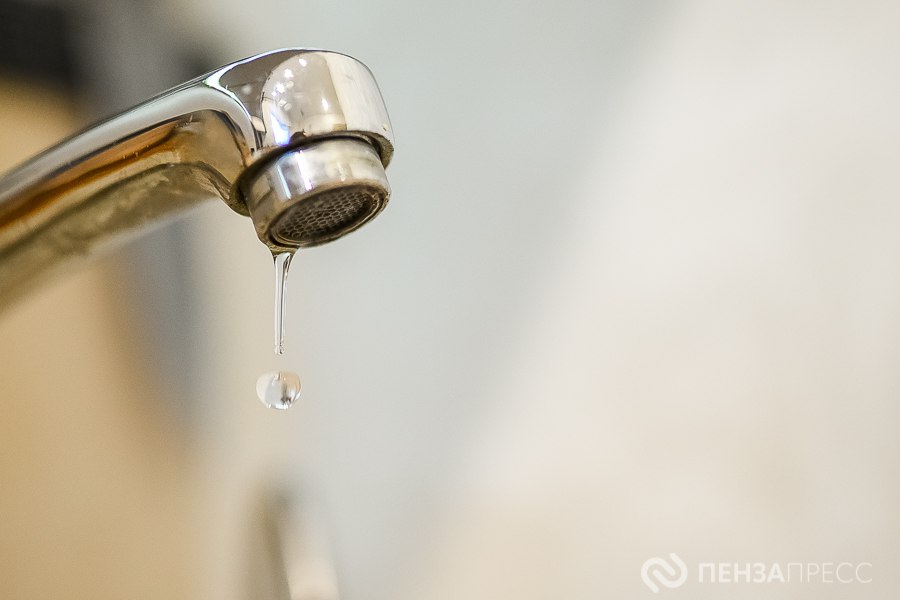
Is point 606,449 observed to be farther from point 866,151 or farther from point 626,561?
point 866,151

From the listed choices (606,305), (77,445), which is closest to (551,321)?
→ (606,305)

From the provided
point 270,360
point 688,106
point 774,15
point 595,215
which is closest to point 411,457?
point 270,360

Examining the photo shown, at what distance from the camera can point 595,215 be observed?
23.4 inches

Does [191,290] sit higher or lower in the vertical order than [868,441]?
higher

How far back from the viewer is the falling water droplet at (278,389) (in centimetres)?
47

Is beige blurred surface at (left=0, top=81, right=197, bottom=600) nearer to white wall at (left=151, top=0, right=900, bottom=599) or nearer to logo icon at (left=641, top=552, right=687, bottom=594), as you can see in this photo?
white wall at (left=151, top=0, right=900, bottom=599)

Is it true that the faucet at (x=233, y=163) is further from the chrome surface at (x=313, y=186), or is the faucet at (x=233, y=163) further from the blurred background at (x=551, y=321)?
the blurred background at (x=551, y=321)

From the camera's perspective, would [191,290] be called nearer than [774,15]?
Yes

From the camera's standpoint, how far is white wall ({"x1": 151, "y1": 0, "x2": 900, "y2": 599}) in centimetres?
54

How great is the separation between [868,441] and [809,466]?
0.19 feet

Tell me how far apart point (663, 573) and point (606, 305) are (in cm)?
22

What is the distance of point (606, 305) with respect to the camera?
1.93 feet

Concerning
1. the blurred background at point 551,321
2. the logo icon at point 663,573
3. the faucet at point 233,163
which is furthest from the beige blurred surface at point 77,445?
the logo icon at point 663,573

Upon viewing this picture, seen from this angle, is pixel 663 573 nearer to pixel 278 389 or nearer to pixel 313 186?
pixel 278 389
